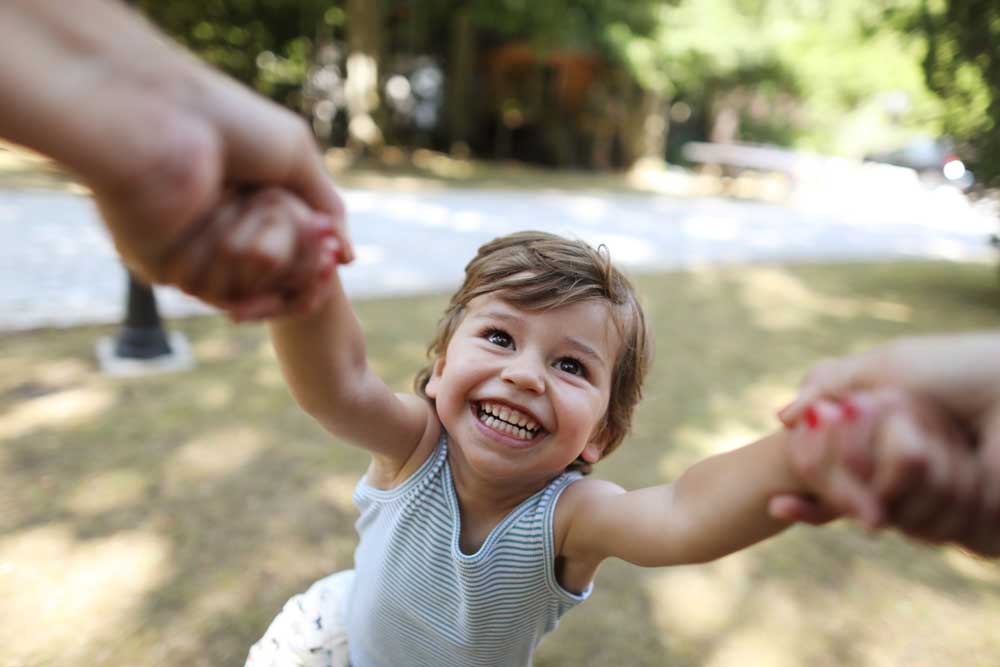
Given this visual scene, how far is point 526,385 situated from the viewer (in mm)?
1258

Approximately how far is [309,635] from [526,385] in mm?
861

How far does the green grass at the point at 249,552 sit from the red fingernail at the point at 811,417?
151 cm

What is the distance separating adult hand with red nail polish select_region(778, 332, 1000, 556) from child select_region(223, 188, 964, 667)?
0.33 metres

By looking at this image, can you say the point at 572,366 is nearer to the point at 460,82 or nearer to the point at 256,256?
the point at 256,256

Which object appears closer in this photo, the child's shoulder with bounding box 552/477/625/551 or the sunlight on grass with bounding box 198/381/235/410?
the child's shoulder with bounding box 552/477/625/551

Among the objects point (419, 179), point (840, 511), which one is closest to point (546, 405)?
point (840, 511)

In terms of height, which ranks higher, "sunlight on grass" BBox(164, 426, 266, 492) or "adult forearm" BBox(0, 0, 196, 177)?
"adult forearm" BBox(0, 0, 196, 177)

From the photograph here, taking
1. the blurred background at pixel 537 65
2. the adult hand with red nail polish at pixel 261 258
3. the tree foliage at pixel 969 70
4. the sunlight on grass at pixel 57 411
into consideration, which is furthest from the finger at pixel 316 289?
the blurred background at pixel 537 65

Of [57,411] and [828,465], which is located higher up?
[828,465]

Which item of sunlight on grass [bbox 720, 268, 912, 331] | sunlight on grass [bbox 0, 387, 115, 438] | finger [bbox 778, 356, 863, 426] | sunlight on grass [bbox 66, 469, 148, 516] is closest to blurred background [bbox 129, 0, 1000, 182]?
sunlight on grass [bbox 720, 268, 912, 331]

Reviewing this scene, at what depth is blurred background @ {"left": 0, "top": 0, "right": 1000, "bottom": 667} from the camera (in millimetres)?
2217

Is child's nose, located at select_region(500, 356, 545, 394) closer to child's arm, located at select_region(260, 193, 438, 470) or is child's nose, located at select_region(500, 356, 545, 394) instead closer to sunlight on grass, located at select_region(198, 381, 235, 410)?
child's arm, located at select_region(260, 193, 438, 470)

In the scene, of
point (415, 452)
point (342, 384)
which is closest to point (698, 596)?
point (415, 452)

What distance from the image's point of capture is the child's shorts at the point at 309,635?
165 cm
